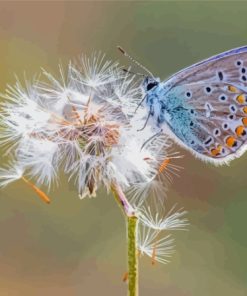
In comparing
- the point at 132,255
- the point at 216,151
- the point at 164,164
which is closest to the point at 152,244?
the point at 164,164

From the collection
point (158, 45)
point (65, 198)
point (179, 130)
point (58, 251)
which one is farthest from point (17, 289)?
point (179, 130)

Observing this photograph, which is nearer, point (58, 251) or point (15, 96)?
point (15, 96)

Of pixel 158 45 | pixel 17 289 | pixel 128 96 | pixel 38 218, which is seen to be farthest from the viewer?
pixel 158 45

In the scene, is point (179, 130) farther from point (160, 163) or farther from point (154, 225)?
point (154, 225)

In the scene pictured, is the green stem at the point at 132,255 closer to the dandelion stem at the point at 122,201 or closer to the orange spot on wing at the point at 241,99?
the dandelion stem at the point at 122,201

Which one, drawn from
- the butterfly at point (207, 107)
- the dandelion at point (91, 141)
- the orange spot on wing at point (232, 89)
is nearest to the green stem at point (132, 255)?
the dandelion at point (91, 141)

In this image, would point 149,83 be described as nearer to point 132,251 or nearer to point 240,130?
point 240,130
